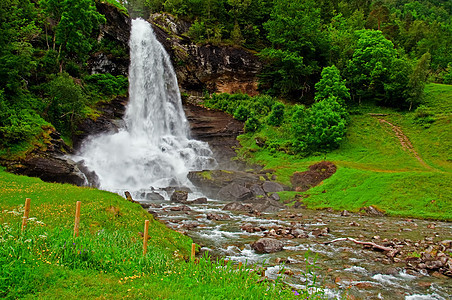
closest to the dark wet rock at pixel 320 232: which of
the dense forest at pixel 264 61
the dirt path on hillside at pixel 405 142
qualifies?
the dense forest at pixel 264 61

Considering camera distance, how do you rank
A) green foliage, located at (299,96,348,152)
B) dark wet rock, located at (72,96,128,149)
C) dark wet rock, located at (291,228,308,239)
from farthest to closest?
green foliage, located at (299,96,348,152), dark wet rock, located at (72,96,128,149), dark wet rock, located at (291,228,308,239)

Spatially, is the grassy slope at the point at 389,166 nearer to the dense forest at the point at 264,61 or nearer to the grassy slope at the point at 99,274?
the dense forest at the point at 264,61

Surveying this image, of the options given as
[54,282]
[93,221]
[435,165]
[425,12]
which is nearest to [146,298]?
[54,282]

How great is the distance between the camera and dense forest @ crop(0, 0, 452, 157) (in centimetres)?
3180

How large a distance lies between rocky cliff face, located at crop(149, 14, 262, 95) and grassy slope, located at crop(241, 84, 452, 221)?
17.6 metres

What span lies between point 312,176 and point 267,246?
23.6 meters

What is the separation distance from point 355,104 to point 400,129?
11938 mm

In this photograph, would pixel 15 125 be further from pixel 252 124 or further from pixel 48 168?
pixel 252 124

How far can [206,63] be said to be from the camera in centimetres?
6162

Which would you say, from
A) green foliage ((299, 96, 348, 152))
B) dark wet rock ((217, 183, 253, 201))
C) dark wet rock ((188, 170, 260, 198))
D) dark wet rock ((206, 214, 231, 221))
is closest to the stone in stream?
dark wet rock ((217, 183, 253, 201))

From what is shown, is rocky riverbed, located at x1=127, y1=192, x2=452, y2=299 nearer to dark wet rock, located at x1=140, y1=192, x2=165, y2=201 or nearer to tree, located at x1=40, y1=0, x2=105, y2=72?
dark wet rock, located at x1=140, y1=192, x2=165, y2=201

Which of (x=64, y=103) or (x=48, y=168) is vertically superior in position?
(x=64, y=103)

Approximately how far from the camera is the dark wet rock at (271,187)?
33.2 meters

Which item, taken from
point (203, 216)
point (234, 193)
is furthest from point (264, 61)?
point (203, 216)
